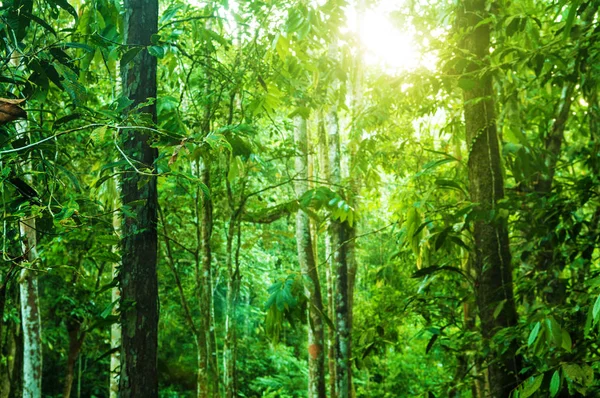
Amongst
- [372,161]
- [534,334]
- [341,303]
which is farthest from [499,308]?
[372,161]

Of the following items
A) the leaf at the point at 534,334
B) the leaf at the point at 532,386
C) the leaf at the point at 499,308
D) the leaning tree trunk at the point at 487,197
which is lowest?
the leaf at the point at 532,386

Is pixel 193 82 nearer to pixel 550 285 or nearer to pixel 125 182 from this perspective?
pixel 125 182

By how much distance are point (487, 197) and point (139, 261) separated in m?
1.72

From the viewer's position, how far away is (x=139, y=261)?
2441 millimetres

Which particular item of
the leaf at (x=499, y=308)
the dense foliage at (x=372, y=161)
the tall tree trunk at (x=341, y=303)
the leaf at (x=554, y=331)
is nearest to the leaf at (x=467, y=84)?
the dense foliage at (x=372, y=161)

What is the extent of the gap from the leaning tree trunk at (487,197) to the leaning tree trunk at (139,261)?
1.54 metres

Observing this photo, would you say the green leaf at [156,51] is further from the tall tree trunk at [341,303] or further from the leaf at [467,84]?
the tall tree trunk at [341,303]

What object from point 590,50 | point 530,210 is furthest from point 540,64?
point 530,210

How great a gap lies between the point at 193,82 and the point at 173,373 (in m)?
9.03

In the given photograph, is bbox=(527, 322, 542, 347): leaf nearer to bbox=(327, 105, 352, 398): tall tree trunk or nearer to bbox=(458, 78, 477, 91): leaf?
bbox=(458, 78, 477, 91): leaf

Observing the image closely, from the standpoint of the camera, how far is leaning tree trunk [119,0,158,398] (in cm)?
238

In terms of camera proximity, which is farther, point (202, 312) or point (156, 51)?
point (202, 312)

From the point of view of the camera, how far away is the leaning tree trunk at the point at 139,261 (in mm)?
2377

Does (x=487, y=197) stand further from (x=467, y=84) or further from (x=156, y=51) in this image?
(x=156, y=51)
